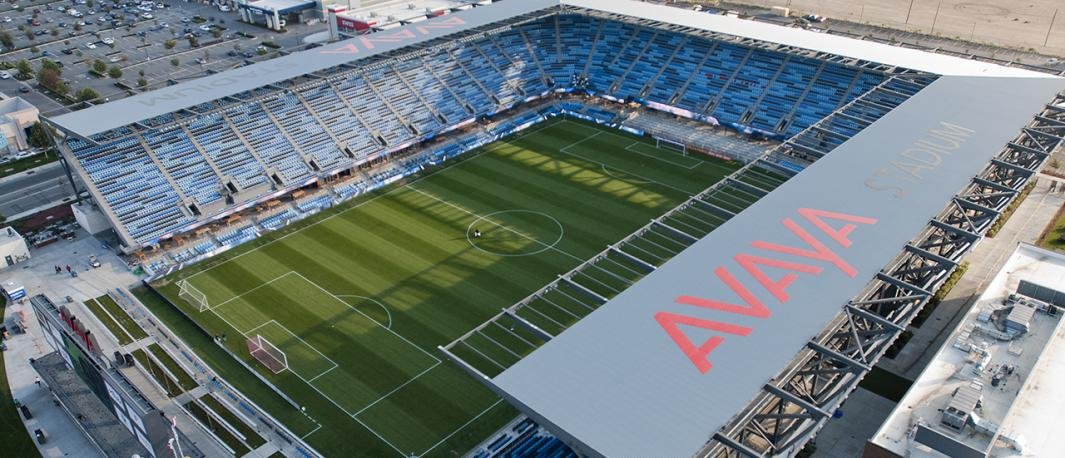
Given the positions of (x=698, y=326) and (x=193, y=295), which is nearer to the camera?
(x=698, y=326)

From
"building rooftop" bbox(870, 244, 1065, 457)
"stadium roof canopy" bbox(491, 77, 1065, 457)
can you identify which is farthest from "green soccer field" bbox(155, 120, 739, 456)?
"building rooftop" bbox(870, 244, 1065, 457)

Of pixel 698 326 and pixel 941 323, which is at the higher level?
pixel 698 326

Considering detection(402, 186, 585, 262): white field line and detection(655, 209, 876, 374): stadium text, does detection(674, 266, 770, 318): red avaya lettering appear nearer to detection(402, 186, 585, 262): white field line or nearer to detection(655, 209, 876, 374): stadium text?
detection(655, 209, 876, 374): stadium text

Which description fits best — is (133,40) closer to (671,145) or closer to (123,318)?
(123,318)

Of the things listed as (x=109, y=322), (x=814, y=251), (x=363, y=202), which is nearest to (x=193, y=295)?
(x=109, y=322)

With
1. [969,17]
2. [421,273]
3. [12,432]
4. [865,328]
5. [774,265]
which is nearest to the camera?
[865,328]

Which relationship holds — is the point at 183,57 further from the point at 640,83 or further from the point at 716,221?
the point at 716,221
